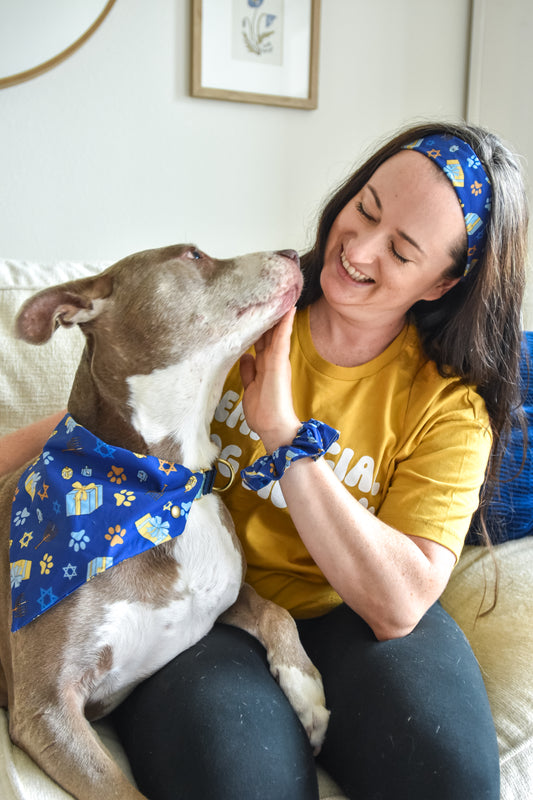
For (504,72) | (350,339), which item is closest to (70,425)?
(350,339)

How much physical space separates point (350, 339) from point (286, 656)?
645 mm

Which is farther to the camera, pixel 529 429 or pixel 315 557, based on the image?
pixel 529 429

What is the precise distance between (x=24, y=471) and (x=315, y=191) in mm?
1750

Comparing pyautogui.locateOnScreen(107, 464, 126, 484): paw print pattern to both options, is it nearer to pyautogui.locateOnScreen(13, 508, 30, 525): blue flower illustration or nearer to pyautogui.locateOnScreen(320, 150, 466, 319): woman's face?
pyautogui.locateOnScreen(13, 508, 30, 525): blue flower illustration

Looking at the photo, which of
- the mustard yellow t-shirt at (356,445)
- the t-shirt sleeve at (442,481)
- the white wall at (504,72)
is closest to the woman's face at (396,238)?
the mustard yellow t-shirt at (356,445)

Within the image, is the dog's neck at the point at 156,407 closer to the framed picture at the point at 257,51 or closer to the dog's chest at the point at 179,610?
the dog's chest at the point at 179,610

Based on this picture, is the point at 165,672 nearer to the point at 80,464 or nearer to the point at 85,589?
the point at 85,589

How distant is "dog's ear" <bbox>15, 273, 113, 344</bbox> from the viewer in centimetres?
118

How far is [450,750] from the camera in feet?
3.48

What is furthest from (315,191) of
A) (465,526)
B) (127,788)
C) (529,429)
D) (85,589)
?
(127,788)

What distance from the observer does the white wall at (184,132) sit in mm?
2238

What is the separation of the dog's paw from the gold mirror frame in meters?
1.85

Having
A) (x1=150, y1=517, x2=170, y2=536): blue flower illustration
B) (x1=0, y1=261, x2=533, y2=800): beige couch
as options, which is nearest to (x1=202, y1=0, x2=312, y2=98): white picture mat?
(x1=0, y1=261, x2=533, y2=800): beige couch

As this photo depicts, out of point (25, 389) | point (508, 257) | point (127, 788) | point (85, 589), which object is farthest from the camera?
point (25, 389)
